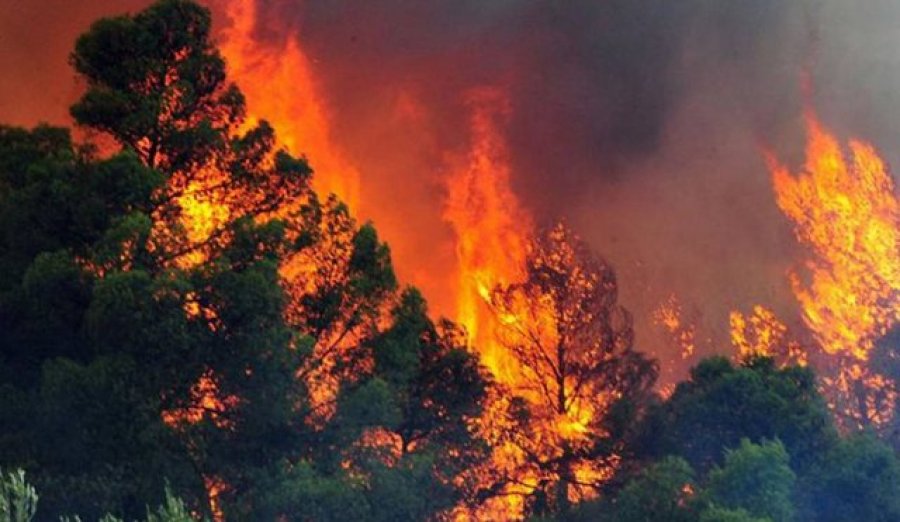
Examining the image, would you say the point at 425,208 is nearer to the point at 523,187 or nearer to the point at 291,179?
the point at 523,187

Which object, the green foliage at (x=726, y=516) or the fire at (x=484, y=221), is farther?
the fire at (x=484, y=221)

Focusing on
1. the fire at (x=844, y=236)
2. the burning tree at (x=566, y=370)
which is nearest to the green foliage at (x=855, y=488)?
the burning tree at (x=566, y=370)

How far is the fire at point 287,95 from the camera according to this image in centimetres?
3066

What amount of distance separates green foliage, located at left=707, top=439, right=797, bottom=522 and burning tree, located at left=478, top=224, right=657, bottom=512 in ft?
12.2

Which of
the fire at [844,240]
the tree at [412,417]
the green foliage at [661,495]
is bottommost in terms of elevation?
the green foliage at [661,495]

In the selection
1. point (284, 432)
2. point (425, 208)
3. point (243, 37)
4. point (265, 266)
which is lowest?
point (284, 432)

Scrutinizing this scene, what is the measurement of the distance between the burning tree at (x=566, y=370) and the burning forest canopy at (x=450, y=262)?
2.6 inches

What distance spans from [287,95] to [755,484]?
1431 centimetres

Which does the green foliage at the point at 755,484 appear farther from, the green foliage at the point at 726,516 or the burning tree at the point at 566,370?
the burning tree at the point at 566,370

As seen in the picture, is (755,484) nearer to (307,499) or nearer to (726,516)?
(726,516)

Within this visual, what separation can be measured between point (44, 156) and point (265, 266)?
197 inches

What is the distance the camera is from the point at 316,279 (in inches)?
946

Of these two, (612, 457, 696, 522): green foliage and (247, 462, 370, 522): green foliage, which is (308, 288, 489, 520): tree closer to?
(247, 462, 370, 522): green foliage

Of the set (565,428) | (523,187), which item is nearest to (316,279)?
(565,428)
